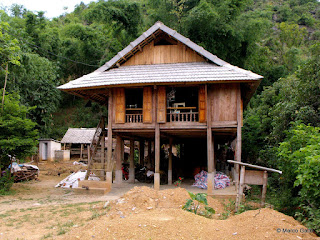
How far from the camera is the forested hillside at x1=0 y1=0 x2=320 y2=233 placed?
28.7 ft

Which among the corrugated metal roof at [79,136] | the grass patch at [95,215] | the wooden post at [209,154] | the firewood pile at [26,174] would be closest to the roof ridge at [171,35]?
the wooden post at [209,154]

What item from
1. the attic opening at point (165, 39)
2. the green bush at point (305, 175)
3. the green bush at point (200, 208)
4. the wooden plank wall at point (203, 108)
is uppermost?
the attic opening at point (165, 39)

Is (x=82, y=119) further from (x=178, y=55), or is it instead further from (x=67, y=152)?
(x=178, y=55)

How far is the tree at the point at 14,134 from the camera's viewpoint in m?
13.8

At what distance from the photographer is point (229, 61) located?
28531mm

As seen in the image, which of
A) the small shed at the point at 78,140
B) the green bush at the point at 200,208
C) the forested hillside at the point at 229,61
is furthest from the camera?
the small shed at the point at 78,140

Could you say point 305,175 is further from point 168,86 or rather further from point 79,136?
point 79,136

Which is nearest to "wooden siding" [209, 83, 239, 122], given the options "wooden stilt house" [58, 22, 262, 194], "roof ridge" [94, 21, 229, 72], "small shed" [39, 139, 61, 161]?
"wooden stilt house" [58, 22, 262, 194]

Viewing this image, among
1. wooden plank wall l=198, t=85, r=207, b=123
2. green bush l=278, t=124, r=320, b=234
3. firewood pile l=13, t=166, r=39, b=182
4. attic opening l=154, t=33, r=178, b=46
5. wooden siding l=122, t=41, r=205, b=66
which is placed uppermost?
attic opening l=154, t=33, r=178, b=46

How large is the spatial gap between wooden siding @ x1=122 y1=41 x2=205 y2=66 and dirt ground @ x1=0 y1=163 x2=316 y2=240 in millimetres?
7080

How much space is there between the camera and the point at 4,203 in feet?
→ 39.3

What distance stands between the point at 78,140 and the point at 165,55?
741 inches

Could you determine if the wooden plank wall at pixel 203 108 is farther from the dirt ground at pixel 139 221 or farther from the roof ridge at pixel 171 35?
the dirt ground at pixel 139 221

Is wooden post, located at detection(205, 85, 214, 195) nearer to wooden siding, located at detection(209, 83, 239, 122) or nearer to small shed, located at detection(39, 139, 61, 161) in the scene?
wooden siding, located at detection(209, 83, 239, 122)
